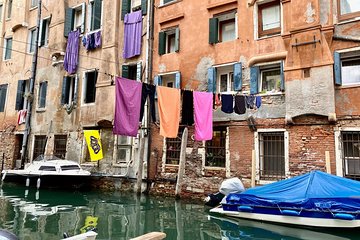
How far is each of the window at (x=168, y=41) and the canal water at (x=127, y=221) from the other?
575cm

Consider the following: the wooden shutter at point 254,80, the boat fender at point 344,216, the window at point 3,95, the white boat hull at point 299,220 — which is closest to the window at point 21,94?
the window at point 3,95

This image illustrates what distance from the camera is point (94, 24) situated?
14.7 meters

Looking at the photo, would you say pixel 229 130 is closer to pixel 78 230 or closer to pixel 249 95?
pixel 249 95

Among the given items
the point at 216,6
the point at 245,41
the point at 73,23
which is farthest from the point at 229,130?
the point at 73,23

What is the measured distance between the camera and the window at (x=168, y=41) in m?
12.5

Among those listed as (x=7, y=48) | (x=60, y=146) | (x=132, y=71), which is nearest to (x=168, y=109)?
(x=132, y=71)

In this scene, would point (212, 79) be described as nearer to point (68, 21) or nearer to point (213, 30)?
point (213, 30)

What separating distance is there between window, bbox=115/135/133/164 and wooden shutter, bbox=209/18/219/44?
16.7 ft

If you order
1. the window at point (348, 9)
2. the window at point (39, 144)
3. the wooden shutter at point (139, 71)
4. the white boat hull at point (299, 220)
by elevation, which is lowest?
the white boat hull at point (299, 220)

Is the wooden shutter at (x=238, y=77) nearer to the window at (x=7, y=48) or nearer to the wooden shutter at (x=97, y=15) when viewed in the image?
the wooden shutter at (x=97, y=15)

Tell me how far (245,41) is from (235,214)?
18.4 ft

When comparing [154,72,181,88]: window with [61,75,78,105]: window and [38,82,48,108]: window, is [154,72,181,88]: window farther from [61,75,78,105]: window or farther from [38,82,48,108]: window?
[38,82,48,108]: window

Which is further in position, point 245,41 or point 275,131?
point 245,41

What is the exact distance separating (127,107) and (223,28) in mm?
5012
